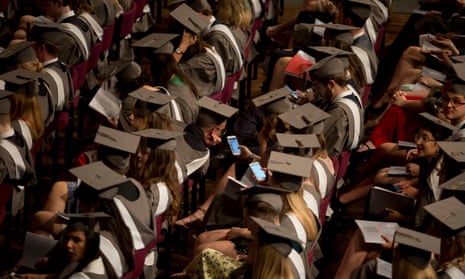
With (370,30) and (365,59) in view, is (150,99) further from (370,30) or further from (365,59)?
(370,30)

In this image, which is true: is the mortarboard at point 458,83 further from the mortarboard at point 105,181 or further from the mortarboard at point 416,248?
the mortarboard at point 105,181

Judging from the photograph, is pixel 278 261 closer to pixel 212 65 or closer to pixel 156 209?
pixel 156 209

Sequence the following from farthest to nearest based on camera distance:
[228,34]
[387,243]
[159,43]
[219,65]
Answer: [228,34]
[219,65]
[159,43]
[387,243]

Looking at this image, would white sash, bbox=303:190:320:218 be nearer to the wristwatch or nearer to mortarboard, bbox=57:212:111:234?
mortarboard, bbox=57:212:111:234

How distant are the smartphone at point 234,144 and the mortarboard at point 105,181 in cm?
135

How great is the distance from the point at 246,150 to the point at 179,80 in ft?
2.19

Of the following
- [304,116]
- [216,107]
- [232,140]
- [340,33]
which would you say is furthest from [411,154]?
[340,33]

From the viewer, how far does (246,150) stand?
6910 millimetres

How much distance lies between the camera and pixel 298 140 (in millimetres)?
6297

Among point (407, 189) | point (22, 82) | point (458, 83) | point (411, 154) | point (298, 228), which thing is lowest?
point (407, 189)

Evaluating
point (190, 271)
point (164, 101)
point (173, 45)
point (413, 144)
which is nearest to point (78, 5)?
point (173, 45)

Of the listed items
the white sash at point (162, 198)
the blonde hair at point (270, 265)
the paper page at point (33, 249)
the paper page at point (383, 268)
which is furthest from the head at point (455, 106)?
the paper page at point (33, 249)

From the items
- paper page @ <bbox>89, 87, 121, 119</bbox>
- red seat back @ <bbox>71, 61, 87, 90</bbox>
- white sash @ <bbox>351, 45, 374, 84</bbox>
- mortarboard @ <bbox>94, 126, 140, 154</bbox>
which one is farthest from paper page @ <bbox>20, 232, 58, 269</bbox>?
white sash @ <bbox>351, 45, 374, 84</bbox>

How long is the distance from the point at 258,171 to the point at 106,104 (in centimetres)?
106
